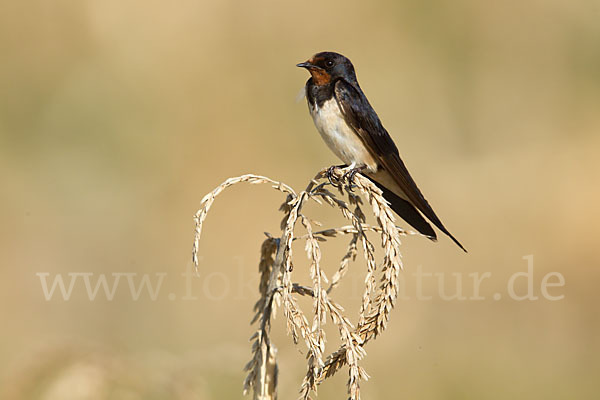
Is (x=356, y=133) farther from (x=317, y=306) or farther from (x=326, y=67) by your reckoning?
(x=317, y=306)

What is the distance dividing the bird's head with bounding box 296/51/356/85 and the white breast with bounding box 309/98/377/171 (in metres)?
0.15

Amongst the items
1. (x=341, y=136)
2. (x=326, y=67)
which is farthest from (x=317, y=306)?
(x=326, y=67)

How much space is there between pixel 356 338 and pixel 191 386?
0.72 metres

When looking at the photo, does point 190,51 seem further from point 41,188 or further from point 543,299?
point 543,299

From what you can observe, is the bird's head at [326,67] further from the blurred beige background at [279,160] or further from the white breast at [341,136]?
the blurred beige background at [279,160]

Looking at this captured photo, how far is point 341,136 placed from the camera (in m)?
3.28

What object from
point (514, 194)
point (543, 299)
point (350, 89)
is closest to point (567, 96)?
point (514, 194)

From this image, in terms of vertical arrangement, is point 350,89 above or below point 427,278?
above

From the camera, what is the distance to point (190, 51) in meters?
6.44

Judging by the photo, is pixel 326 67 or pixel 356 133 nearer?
pixel 356 133

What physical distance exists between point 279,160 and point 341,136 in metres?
2.44

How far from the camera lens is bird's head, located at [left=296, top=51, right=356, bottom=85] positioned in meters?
3.39

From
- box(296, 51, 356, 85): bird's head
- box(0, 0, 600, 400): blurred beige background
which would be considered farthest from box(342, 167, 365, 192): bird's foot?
box(0, 0, 600, 400): blurred beige background

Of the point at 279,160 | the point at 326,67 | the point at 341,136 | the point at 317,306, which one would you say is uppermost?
the point at 279,160
